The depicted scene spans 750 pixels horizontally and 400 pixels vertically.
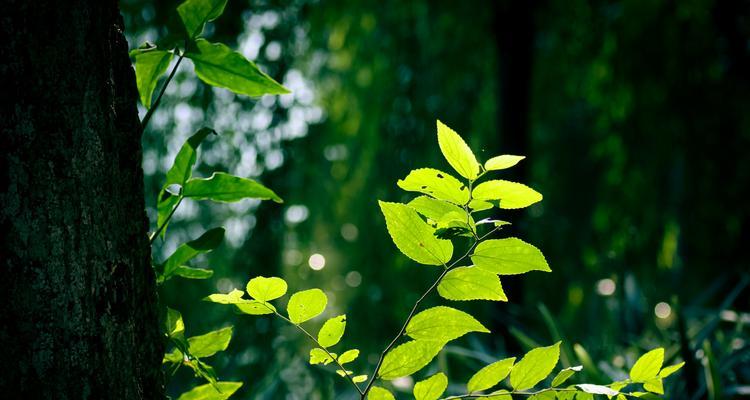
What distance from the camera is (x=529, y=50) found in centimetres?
209

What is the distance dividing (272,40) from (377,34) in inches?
25.8

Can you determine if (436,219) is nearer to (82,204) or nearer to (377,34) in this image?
(82,204)

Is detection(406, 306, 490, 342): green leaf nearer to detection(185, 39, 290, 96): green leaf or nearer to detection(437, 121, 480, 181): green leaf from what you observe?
detection(437, 121, 480, 181): green leaf

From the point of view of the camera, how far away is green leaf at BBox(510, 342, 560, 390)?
17.8 inches

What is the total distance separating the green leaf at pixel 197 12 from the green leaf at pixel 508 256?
0.25 m

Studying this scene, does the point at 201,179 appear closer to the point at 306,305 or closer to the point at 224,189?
the point at 224,189

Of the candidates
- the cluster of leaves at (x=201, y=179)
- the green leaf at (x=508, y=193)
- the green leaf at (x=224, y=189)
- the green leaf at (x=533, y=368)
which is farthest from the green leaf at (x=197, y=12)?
the green leaf at (x=533, y=368)

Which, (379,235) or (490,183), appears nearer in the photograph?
(490,183)

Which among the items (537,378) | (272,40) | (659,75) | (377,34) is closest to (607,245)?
(659,75)

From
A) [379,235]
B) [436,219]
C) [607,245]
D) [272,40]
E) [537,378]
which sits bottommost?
[607,245]

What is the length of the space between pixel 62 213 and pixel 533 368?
1.06ft

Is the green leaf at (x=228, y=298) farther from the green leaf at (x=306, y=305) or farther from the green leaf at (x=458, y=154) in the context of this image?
the green leaf at (x=458, y=154)

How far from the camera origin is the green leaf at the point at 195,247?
492 mm

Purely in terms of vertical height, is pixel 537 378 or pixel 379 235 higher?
pixel 537 378
